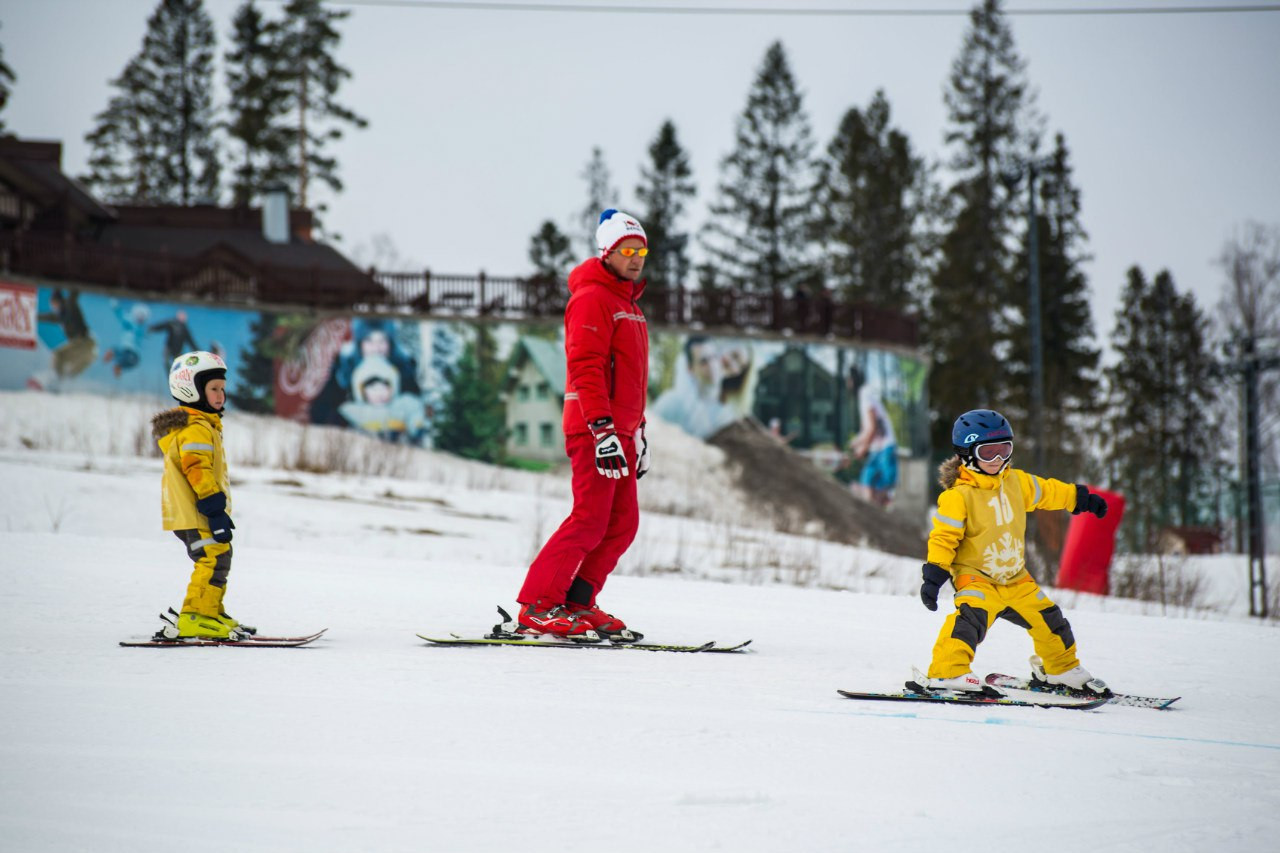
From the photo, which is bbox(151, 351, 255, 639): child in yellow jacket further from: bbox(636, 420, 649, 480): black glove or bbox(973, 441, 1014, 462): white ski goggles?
bbox(973, 441, 1014, 462): white ski goggles

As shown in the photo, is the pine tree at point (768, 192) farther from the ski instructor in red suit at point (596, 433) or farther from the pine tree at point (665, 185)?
the ski instructor in red suit at point (596, 433)

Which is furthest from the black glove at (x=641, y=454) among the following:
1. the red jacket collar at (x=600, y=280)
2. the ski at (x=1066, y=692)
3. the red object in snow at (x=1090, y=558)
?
the red object in snow at (x=1090, y=558)

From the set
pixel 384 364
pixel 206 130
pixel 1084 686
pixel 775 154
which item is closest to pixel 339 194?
pixel 206 130

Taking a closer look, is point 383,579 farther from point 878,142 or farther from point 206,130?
point 206,130

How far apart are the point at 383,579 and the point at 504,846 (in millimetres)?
5696

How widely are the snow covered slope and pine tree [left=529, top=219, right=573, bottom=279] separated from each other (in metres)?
44.6

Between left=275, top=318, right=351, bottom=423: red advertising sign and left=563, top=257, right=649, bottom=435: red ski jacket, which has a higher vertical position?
left=275, top=318, right=351, bottom=423: red advertising sign

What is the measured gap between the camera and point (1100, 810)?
10.7ft

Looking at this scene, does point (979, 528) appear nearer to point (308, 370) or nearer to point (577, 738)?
point (577, 738)

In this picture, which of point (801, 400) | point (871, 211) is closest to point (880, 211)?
point (871, 211)

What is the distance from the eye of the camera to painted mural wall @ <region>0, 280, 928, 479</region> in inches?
1083

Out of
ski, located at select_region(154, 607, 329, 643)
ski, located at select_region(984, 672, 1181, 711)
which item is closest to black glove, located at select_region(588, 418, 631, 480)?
ski, located at select_region(154, 607, 329, 643)

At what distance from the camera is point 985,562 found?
495cm

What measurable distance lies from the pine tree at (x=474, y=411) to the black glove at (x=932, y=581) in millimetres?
24728
